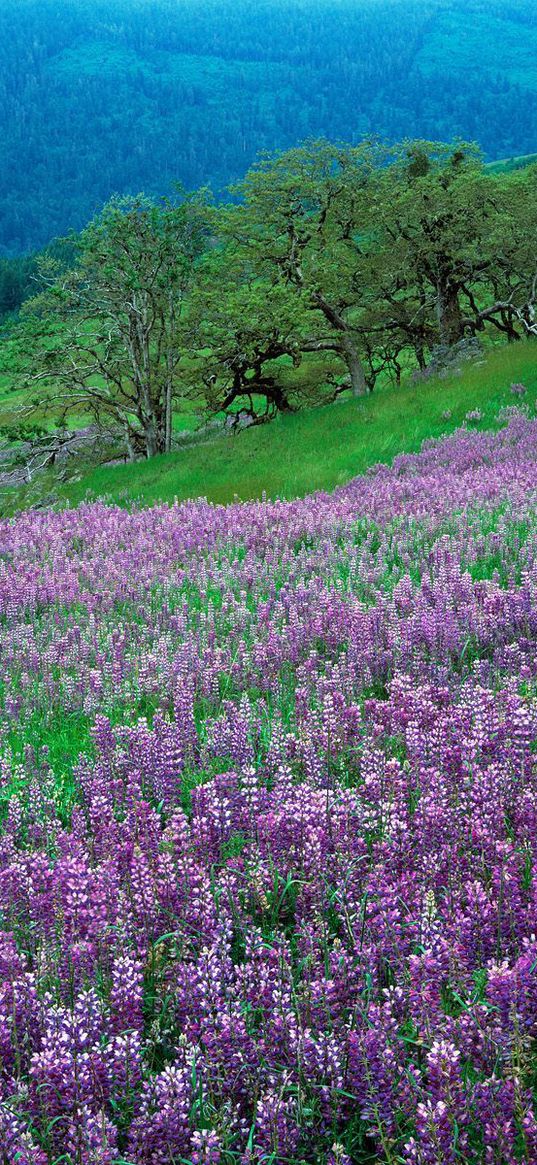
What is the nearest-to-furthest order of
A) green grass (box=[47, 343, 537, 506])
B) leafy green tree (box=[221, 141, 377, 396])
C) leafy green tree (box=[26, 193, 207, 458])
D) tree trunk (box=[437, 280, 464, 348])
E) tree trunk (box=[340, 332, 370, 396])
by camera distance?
green grass (box=[47, 343, 537, 506]) < leafy green tree (box=[26, 193, 207, 458]) < leafy green tree (box=[221, 141, 377, 396]) < tree trunk (box=[340, 332, 370, 396]) < tree trunk (box=[437, 280, 464, 348])

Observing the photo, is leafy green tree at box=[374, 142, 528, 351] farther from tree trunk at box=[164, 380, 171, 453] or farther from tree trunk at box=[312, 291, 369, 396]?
tree trunk at box=[164, 380, 171, 453]

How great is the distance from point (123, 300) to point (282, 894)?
2563cm

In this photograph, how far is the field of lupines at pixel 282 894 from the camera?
1981 millimetres

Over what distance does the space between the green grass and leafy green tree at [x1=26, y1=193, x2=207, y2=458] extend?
450 centimetres

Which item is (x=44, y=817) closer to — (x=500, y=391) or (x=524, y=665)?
(x=524, y=665)

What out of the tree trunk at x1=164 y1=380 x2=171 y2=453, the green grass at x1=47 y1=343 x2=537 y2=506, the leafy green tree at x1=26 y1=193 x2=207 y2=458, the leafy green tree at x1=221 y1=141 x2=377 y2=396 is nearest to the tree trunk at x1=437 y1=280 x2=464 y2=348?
the leafy green tree at x1=221 y1=141 x2=377 y2=396

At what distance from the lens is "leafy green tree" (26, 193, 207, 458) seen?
2512 centimetres

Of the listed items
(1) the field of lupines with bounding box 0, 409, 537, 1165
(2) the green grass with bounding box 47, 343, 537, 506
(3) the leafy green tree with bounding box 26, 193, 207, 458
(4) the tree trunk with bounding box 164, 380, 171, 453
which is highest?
(3) the leafy green tree with bounding box 26, 193, 207, 458

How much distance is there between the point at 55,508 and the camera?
18.9 meters

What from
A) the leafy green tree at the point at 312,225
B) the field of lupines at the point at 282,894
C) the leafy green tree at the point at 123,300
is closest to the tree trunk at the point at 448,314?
the leafy green tree at the point at 312,225

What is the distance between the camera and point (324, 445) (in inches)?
755

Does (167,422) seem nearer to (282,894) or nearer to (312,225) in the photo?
(312,225)

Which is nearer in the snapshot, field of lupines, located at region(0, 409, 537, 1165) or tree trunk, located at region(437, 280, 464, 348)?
field of lupines, located at region(0, 409, 537, 1165)

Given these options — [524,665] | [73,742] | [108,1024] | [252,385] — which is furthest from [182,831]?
[252,385]
